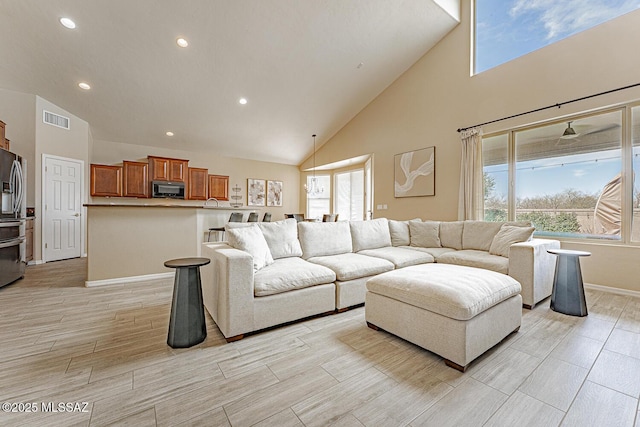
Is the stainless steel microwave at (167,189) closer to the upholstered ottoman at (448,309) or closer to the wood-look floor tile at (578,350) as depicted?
the upholstered ottoman at (448,309)

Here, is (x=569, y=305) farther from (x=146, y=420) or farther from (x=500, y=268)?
(x=146, y=420)

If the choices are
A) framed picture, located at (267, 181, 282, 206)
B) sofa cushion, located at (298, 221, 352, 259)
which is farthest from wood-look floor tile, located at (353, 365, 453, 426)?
framed picture, located at (267, 181, 282, 206)

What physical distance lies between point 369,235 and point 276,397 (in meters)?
2.62

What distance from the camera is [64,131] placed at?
561 centimetres

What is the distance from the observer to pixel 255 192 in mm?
8617

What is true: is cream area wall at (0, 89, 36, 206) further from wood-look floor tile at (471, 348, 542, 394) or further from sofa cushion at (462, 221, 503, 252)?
sofa cushion at (462, 221, 503, 252)

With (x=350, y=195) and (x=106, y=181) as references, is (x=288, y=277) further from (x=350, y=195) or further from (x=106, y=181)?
(x=106, y=181)

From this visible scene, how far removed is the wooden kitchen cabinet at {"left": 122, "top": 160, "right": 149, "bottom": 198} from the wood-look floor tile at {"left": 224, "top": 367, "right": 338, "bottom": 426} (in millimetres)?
6795

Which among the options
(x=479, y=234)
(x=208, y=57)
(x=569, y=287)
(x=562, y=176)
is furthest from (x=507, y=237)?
(x=208, y=57)

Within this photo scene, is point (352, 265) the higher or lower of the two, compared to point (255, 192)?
lower

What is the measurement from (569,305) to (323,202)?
22.6ft

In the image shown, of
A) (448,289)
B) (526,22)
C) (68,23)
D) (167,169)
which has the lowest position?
(448,289)

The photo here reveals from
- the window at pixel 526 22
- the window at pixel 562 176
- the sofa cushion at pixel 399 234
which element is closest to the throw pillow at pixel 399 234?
the sofa cushion at pixel 399 234

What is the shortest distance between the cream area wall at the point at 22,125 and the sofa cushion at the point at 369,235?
6046 millimetres
